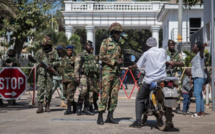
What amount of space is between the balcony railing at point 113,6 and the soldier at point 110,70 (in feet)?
92.2

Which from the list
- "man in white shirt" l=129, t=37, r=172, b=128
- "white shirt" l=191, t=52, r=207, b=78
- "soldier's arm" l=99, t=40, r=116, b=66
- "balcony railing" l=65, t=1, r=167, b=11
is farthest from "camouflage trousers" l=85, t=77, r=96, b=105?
"balcony railing" l=65, t=1, r=167, b=11

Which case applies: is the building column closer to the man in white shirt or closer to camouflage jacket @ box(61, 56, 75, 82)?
camouflage jacket @ box(61, 56, 75, 82)

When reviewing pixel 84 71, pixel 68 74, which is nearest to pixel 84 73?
pixel 84 71

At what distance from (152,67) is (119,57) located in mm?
1070

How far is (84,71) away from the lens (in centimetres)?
1023

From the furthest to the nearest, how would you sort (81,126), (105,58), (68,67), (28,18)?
(28,18), (68,67), (105,58), (81,126)

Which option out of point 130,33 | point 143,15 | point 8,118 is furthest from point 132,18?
point 8,118

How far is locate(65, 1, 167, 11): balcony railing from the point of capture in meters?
36.3

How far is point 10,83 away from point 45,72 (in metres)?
1.79

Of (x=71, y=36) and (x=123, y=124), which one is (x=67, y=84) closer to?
(x=123, y=124)

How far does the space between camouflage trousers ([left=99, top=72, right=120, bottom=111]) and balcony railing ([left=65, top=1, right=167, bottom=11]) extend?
2829 centimetres

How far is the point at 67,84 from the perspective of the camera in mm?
10953

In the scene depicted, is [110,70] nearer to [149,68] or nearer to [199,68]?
[149,68]

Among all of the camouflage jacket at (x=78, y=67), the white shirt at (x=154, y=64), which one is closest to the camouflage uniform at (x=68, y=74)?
the camouflage jacket at (x=78, y=67)
